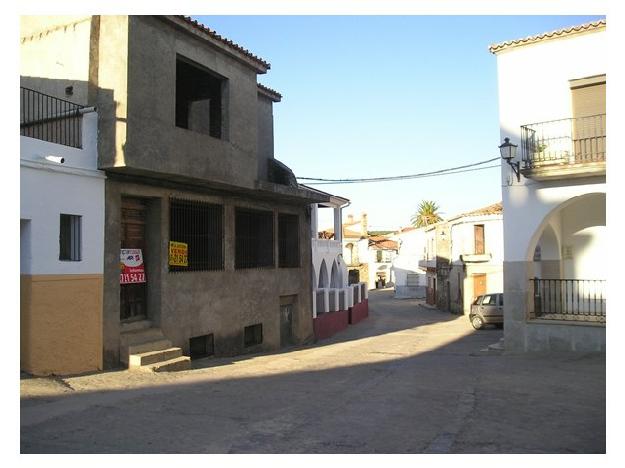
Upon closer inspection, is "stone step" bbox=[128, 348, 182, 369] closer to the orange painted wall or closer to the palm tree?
the orange painted wall

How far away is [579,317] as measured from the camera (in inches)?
536

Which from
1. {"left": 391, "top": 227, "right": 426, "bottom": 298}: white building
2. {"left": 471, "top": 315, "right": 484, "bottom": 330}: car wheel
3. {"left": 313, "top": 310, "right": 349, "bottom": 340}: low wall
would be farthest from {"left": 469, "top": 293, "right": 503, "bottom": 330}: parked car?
{"left": 391, "top": 227, "right": 426, "bottom": 298}: white building

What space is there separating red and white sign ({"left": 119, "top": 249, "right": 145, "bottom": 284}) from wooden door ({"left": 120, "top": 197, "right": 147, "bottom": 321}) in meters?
0.13

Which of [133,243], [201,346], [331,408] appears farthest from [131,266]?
[331,408]

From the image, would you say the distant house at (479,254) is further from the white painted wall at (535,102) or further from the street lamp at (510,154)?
the street lamp at (510,154)

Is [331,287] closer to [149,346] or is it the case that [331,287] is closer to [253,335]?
[253,335]

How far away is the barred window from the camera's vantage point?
18.4 metres

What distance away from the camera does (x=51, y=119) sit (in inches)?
448

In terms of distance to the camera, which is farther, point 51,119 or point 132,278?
point 132,278

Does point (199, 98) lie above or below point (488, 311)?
above

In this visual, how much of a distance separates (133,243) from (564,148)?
32.1 ft

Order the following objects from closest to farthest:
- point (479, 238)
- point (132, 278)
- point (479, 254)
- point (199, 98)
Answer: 1. point (132, 278)
2. point (199, 98)
3. point (479, 254)
4. point (479, 238)
